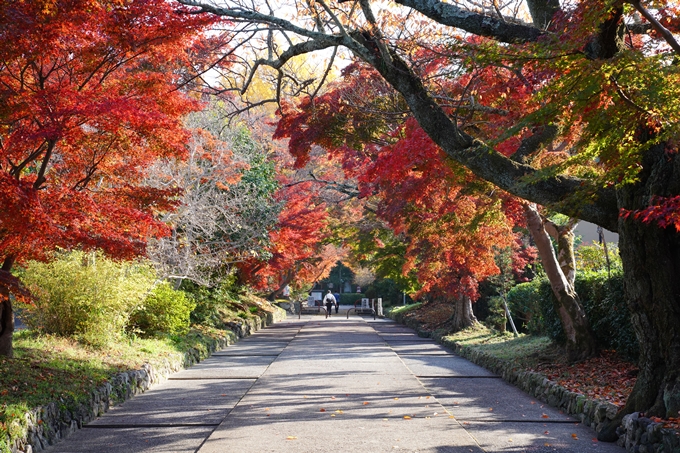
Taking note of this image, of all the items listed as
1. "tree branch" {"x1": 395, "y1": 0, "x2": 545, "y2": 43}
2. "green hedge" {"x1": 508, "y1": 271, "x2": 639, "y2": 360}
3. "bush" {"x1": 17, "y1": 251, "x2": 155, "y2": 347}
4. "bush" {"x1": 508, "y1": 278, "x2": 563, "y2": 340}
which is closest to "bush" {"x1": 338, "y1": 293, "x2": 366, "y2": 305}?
"bush" {"x1": 508, "y1": 278, "x2": 563, "y2": 340}

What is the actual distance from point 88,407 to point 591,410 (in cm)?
573

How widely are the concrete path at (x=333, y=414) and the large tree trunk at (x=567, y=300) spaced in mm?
1472

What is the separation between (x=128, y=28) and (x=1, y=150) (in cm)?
203

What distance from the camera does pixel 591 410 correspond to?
7.24m

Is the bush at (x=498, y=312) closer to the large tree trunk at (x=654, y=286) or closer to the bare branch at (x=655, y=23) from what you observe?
the large tree trunk at (x=654, y=286)

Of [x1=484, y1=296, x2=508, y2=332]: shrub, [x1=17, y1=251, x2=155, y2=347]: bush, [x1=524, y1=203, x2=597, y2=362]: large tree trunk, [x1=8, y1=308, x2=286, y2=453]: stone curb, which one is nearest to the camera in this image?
[x1=8, y1=308, x2=286, y2=453]: stone curb

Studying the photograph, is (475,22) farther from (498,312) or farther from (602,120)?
(498,312)

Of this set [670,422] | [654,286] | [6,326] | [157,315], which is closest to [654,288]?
[654,286]

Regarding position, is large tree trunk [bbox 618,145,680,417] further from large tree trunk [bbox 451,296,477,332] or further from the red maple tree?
large tree trunk [bbox 451,296,477,332]

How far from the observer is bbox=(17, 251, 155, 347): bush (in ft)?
32.9

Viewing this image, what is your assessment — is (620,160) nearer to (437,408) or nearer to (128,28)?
(437,408)

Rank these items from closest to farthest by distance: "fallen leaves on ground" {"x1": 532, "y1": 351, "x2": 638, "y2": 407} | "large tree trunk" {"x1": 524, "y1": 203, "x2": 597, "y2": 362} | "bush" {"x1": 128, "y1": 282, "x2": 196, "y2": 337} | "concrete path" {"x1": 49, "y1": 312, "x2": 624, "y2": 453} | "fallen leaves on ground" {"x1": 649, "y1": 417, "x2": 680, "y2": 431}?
1. "fallen leaves on ground" {"x1": 649, "y1": 417, "x2": 680, "y2": 431}
2. "concrete path" {"x1": 49, "y1": 312, "x2": 624, "y2": 453}
3. "fallen leaves on ground" {"x1": 532, "y1": 351, "x2": 638, "y2": 407}
4. "large tree trunk" {"x1": 524, "y1": 203, "x2": 597, "y2": 362}
5. "bush" {"x1": 128, "y1": 282, "x2": 196, "y2": 337}

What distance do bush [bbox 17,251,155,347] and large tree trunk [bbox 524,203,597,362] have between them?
7282mm

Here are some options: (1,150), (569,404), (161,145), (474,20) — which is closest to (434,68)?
(474,20)
